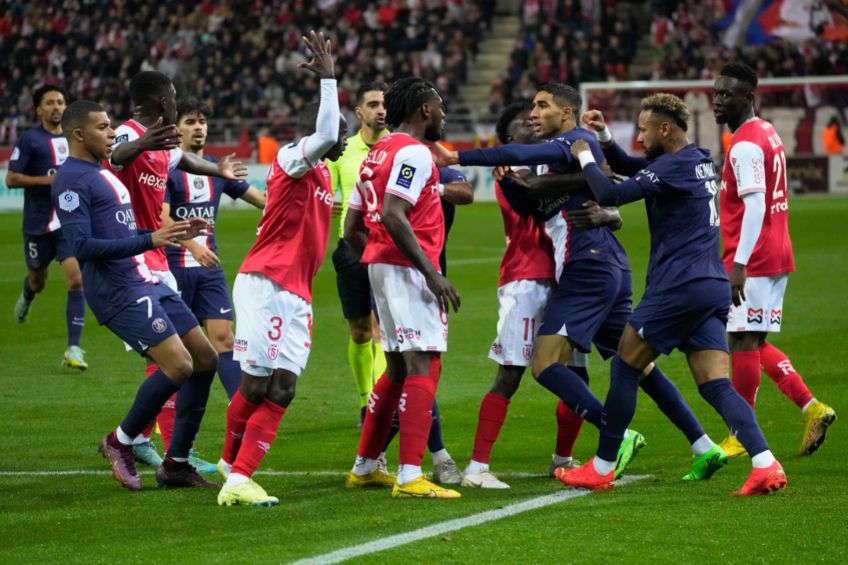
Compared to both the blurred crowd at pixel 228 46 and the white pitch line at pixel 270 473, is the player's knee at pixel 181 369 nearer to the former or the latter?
the white pitch line at pixel 270 473

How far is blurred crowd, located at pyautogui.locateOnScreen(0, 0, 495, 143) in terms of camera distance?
3894 cm

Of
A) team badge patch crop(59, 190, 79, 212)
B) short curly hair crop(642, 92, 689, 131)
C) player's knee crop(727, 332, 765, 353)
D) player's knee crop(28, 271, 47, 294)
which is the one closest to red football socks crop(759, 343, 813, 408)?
player's knee crop(727, 332, 765, 353)

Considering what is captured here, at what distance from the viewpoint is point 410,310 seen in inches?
280

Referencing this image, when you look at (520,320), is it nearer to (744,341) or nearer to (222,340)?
(744,341)

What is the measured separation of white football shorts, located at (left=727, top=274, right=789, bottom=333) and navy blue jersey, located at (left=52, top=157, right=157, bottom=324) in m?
3.62

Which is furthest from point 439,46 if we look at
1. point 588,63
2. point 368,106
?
point 368,106

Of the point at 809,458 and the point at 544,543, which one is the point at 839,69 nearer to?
the point at 809,458

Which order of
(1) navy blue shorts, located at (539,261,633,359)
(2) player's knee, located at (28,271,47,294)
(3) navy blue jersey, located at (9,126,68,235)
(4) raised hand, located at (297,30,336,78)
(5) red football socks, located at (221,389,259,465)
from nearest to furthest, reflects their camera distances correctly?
(4) raised hand, located at (297,30,336,78) → (5) red football socks, located at (221,389,259,465) → (1) navy blue shorts, located at (539,261,633,359) → (3) navy blue jersey, located at (9,126,68,235) → (2) player's knee, located at (28,271,47,294)

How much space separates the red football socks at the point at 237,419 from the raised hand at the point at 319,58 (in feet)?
5.74

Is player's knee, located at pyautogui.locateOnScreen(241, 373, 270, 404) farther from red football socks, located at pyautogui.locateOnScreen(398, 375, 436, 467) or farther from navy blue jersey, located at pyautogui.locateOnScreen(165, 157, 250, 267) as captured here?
navy blue jersey, located at pyautogui.locateOnScreen(165, 157, 250, 267)

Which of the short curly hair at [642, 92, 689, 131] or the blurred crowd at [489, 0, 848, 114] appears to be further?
the blurred crowd at [489, 0, 848, 114]

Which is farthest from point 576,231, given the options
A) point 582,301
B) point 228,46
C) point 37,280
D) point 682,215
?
point 228,46

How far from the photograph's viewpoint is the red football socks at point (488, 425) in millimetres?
7539

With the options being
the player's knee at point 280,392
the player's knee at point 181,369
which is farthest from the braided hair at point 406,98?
the player's knee at point 181,369
